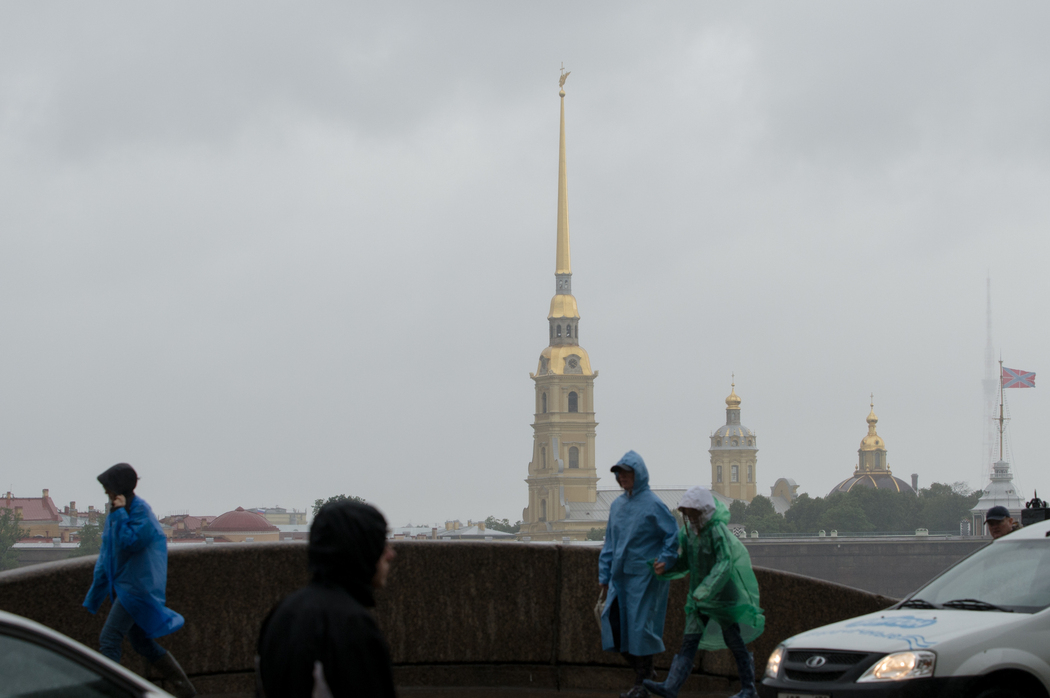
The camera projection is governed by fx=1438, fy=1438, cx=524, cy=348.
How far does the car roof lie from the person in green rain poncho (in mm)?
1055

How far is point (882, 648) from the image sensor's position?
4984 mm

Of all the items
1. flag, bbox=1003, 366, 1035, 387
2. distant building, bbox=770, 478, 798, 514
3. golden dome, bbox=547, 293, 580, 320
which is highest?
golden dome, bbox=547, 293, 580, 320

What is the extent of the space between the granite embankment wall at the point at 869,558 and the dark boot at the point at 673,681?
306 ft

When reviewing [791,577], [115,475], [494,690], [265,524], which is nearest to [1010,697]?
[791,577]

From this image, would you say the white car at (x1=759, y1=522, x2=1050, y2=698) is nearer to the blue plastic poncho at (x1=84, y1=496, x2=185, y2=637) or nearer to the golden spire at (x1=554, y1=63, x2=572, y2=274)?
the blue plastic poncho at (x1=84, y1=496, x2=185, y2=637)

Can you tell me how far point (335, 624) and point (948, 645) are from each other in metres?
2.98

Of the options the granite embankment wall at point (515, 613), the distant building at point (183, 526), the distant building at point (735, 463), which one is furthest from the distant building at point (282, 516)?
the granite embankment wall at point (515, 613)

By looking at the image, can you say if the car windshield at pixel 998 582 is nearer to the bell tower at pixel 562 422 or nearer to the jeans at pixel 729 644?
the jeans at pixel 729 644

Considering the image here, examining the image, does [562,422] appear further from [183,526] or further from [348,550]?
[348,550]

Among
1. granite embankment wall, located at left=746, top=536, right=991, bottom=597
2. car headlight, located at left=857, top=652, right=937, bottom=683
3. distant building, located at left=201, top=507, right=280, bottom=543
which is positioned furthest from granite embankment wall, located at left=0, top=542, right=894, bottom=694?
distant building, located at left=201, top=507, right=280, bottom=543

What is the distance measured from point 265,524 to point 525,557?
4535 inches

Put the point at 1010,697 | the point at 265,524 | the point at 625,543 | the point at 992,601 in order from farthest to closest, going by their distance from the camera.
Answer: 1. the point at 265,524
2. the point at 625,543
3. the point at 992,601
4. the point at 1010,697

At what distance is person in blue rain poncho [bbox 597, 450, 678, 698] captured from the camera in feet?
20.3

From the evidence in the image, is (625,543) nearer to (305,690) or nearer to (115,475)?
(115,475)
